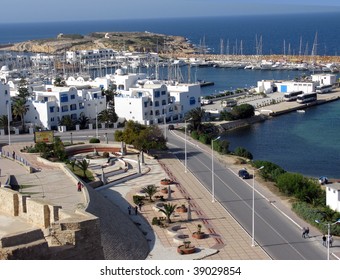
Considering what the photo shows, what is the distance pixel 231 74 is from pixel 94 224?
96.7m

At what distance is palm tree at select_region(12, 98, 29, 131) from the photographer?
167 ft

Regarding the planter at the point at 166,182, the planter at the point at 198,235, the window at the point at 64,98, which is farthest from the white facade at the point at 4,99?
the planter at the point at 198,235

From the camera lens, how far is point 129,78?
209 ft

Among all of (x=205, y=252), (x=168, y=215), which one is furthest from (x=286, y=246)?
(x=168, y=215)

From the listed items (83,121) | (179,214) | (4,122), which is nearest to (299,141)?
(83,121)

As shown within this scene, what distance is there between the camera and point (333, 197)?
1126 inches

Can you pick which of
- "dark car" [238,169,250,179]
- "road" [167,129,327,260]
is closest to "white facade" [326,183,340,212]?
"road" [167,129,327,260]

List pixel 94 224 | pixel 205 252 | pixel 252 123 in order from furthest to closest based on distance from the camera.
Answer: pixel 252 123, pixel 205 252, pixel 94 224

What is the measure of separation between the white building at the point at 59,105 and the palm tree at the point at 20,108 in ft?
2.44

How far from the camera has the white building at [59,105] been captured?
51812 millimetres

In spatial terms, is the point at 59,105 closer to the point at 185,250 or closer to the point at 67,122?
the point at 67,122

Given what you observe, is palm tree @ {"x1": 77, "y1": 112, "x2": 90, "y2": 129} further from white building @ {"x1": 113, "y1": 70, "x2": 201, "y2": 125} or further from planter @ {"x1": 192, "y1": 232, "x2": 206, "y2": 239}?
planter @ {"x1": 192, "y1": 232, "x2": 206, "y2": 239}

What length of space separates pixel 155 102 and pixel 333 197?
28501mm

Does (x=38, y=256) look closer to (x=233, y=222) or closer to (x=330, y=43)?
(x=233, y=222)
